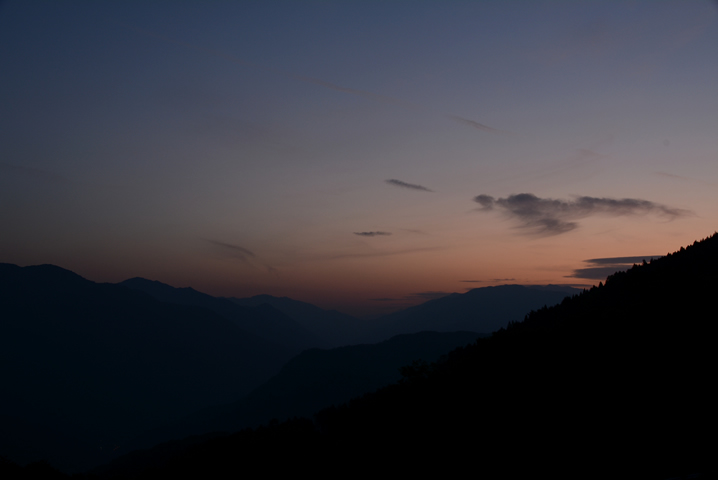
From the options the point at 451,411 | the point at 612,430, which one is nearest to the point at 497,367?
the point at 451,411

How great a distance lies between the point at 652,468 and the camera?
35.2 meters

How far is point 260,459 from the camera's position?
2603 inches

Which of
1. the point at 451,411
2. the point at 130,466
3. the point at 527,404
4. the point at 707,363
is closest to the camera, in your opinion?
the point at 707,363

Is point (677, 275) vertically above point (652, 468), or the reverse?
point (677, 275)

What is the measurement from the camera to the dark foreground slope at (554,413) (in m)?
40.6

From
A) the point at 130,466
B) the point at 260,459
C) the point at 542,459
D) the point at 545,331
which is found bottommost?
the point at 130,466

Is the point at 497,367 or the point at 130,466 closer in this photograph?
the point at 497,367

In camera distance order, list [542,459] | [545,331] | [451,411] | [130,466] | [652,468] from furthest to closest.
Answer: [130,466], [545,331], [451,411], [542,459], [652,468]

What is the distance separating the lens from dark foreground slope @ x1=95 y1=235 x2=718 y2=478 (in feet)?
133

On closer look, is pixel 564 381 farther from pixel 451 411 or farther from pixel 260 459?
pixel 260 459

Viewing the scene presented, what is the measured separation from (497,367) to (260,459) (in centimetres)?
4309

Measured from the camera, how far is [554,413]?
2003 inches

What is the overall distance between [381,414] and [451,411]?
16455 millimetres

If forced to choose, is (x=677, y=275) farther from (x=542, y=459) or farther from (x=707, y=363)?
(x=542, y=459)
